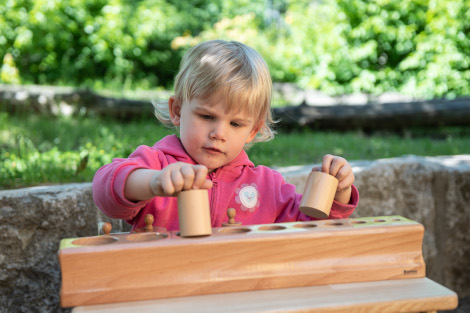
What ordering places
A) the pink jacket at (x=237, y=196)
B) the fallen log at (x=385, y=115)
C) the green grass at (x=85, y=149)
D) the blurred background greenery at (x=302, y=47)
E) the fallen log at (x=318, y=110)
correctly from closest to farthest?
the pink jacket at (x=237, y=196) < the green grass at (x=85, y=149) < the fallen log at (x=318, y=110) < the fallen log at (x=385, y=115) < the blurred background greenery at (x=302, y=47)

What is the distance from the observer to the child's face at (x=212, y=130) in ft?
5.56

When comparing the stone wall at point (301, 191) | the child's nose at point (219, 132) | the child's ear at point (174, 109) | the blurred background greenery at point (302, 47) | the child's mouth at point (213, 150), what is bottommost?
the stone wall at point (301, 191)

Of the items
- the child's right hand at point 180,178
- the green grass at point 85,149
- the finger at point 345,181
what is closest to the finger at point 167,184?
the child's right hand at point 180,178

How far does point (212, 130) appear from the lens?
171cm

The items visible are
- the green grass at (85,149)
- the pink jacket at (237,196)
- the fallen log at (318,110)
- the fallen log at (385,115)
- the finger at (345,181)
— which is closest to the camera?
the finger at (345,181)

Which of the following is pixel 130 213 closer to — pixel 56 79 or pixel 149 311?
pixel 149 311

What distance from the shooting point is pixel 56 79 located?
9125 millimetres

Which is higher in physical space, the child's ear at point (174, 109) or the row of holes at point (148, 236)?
the child's ear at point (174, 109)

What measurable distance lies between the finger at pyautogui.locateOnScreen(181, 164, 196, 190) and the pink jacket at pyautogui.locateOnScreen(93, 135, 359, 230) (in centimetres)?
40

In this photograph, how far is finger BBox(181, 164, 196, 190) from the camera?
122 centimetres

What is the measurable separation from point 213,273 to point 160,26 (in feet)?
30.8

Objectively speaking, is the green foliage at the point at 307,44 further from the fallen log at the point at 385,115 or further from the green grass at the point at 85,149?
the green grass at the point at 85,149

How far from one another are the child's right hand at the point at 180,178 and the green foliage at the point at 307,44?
7.58 metres

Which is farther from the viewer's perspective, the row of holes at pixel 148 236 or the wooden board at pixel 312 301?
the row of holes at pixel 148 236
